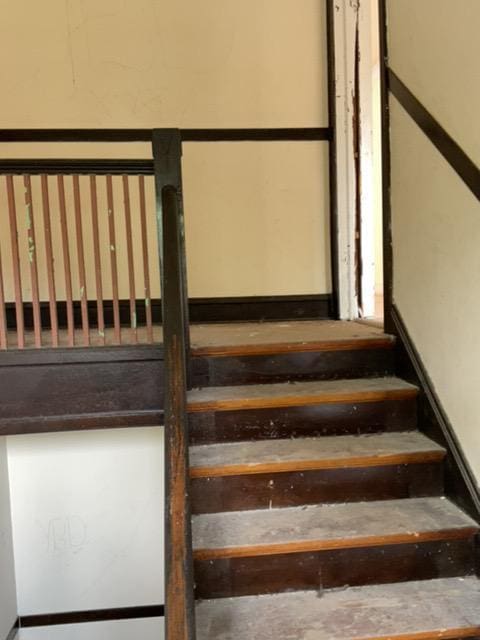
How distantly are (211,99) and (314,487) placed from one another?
8.49ft

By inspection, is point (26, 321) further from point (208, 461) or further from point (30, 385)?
point (208, 461)

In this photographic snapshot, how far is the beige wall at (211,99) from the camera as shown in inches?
122

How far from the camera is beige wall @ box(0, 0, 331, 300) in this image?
3.11 metres

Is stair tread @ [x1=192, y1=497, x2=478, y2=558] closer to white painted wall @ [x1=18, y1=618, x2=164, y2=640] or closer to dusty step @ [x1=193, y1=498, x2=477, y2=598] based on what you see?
dusty step @ [x1=193, y1=498, x2=477, y2=598]

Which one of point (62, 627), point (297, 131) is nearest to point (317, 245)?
point (297, 131)

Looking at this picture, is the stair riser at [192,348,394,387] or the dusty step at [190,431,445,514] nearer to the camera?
the dusty step at [190,431,445,514]

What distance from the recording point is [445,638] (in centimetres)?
139

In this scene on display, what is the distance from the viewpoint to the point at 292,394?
2025 millimetres

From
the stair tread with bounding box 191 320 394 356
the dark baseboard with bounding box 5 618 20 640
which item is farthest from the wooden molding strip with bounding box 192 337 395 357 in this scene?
the dark baseboard with bounding box 5 618 20 640

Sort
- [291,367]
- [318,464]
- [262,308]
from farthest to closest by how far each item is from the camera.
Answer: [262,308] → [291,367] → [318,464]

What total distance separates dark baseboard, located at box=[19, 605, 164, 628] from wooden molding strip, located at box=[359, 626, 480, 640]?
217 centimetres

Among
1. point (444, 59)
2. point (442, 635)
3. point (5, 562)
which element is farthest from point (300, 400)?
point (5, 562)

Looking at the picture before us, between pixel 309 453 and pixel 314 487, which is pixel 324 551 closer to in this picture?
pixel 314 487

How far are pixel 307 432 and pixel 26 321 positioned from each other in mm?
2060
